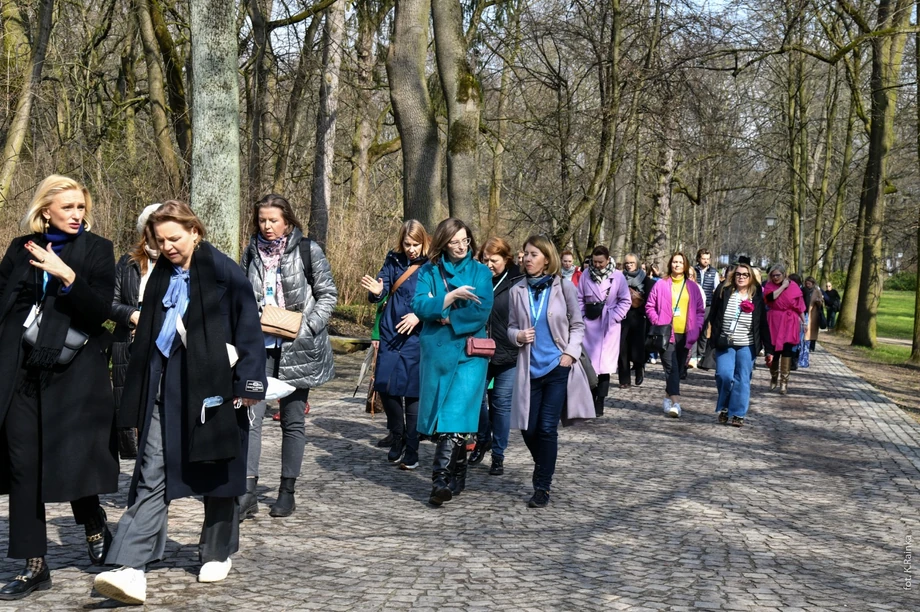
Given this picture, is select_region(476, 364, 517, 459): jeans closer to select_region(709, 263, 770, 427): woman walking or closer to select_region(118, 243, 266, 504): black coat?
select_region(118, 243, 266, 504): black coat

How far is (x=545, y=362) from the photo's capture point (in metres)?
7.32

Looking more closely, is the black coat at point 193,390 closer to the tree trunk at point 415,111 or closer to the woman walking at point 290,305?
the woman walking at point 290,305

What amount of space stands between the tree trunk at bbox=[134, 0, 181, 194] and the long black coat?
443 inches

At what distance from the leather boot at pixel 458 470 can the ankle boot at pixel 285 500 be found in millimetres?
1184

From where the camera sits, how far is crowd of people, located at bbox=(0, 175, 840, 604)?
4.80m

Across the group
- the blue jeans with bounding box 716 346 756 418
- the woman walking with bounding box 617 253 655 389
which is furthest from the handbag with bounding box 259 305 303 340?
the woman walking with bounding box 617 253 655 389

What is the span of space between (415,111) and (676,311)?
4220 millimetres

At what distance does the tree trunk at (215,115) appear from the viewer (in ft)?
29.8

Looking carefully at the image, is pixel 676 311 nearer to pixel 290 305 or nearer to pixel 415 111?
pixel 415 111

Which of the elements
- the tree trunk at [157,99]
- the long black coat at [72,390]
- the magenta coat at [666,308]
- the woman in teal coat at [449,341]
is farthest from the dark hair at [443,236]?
the tree trunk at [157,99]

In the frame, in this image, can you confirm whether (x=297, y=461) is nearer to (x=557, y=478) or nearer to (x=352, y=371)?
(x=557, y=478)

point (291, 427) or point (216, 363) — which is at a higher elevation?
point (216, 363)

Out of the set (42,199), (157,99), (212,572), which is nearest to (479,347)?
(212,572)

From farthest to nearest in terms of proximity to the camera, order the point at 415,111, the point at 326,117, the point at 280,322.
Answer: the point at 326,117
the point at 415,111
the point at 280,322
